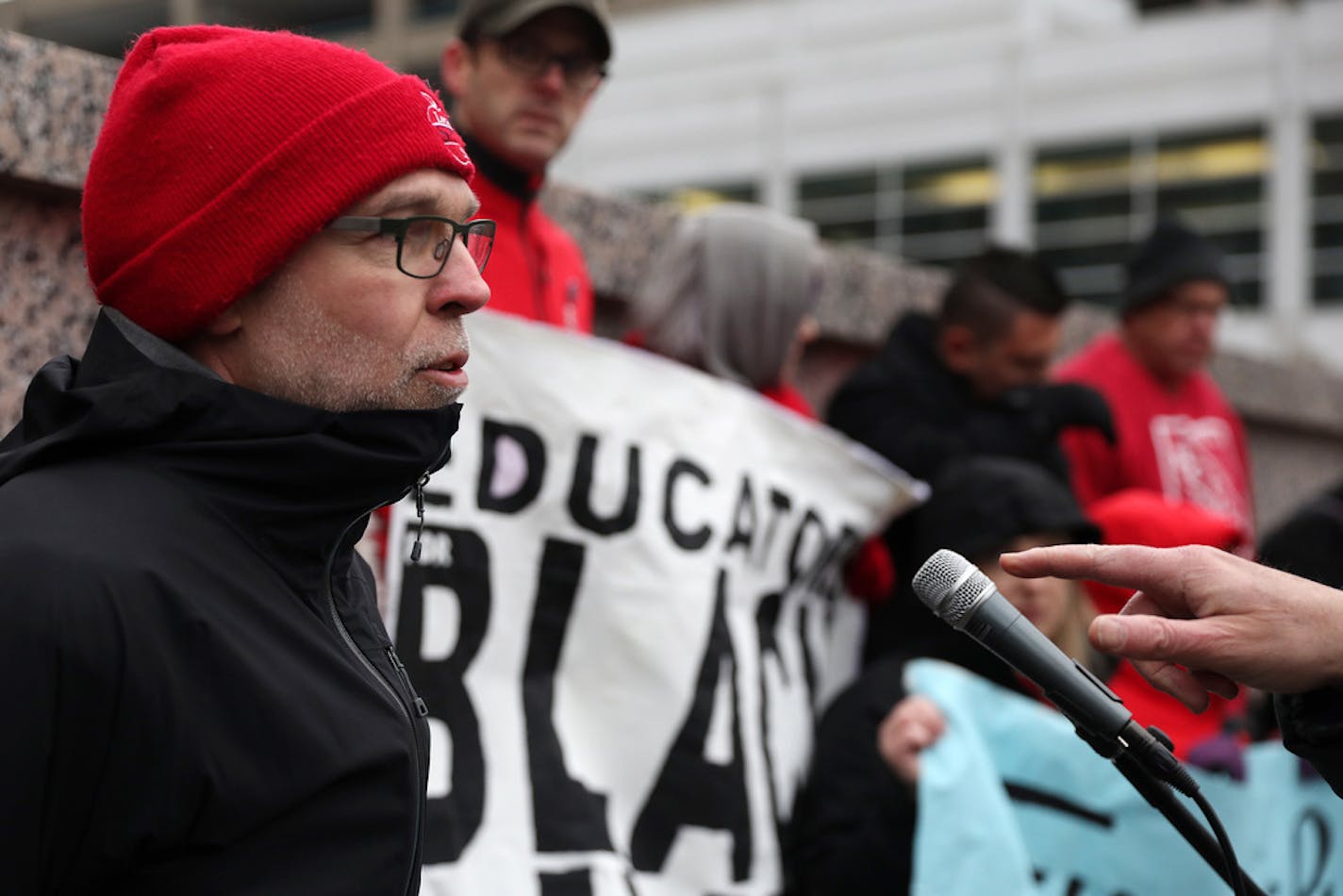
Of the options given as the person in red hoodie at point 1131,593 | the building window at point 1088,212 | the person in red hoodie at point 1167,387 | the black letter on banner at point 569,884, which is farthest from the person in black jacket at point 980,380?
the building window at point 1088,212

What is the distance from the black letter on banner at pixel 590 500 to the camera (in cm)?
321

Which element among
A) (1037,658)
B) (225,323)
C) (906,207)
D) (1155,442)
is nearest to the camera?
(1037,658)

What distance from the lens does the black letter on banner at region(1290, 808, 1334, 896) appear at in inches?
134

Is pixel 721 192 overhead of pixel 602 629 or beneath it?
overhead

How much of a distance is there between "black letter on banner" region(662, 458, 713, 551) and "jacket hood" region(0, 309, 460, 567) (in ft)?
5.18

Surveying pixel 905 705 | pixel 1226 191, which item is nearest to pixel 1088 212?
pixel 1226 191

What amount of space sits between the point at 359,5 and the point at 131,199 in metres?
33.8

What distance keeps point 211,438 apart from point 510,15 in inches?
77.1

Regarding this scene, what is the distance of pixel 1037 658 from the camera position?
66.2 inches

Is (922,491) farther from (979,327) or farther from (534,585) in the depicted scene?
(534,585)

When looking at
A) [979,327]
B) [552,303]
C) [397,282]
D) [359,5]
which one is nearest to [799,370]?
[979,327]

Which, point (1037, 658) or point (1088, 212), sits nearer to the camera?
point (1037, 658)

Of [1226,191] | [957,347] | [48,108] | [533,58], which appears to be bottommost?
[957,347]

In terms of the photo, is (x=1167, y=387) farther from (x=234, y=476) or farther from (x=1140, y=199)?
(x=1140, y=199)
